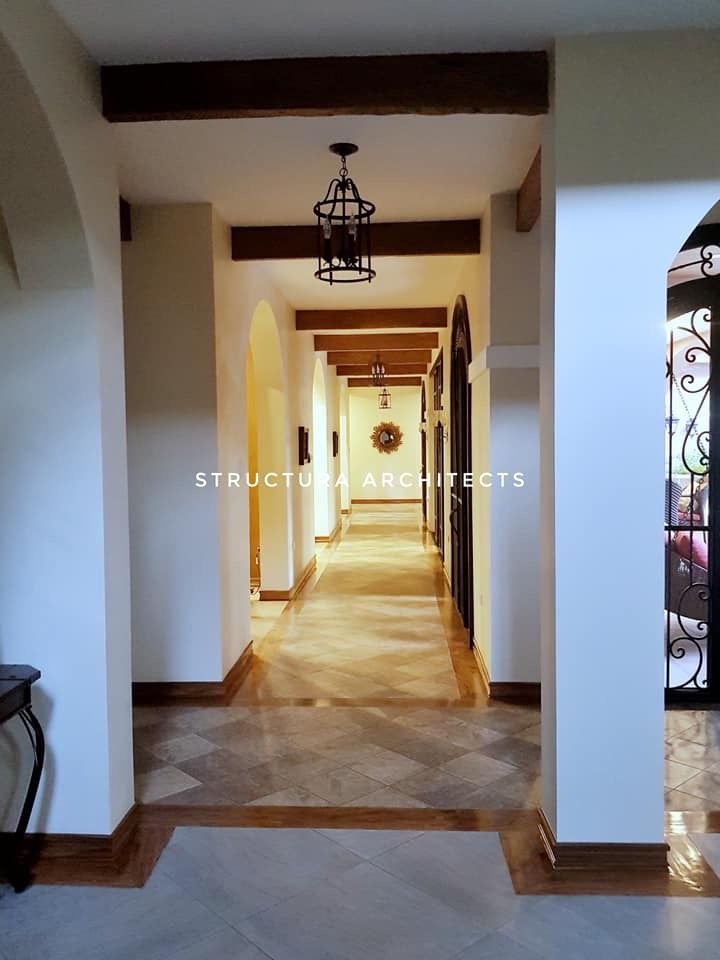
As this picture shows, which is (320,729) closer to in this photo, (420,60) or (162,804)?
(162,804)

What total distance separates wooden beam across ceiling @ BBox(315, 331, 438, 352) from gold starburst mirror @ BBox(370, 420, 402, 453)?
8523mm

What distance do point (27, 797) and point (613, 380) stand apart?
2.33 m

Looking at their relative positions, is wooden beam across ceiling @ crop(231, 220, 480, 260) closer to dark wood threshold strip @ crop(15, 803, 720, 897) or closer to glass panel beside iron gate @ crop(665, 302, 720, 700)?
glass panel beside iron gate @ crop(665, 302, 720, 700)

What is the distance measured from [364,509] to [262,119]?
47.5 ft

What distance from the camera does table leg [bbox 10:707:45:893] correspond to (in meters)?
2.50

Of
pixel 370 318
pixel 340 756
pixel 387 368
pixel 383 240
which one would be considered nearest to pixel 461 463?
pixel 383 240

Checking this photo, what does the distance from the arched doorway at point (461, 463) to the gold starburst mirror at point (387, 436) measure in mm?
10820

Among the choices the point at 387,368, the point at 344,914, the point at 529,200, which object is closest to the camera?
the point at 344,914

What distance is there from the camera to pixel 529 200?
3.85m

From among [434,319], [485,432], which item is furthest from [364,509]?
[485,432]

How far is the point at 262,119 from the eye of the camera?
9.93ft

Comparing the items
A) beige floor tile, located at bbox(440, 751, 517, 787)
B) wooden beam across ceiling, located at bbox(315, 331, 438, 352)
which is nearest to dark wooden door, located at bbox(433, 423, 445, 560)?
wooden beam across ceiling, located at bbox(315, 331, 438, 352)

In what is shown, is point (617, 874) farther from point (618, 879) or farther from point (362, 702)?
point (362, 702)

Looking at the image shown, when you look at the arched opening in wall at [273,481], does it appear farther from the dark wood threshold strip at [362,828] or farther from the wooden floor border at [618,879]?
the wooden floor border at [618,879]
